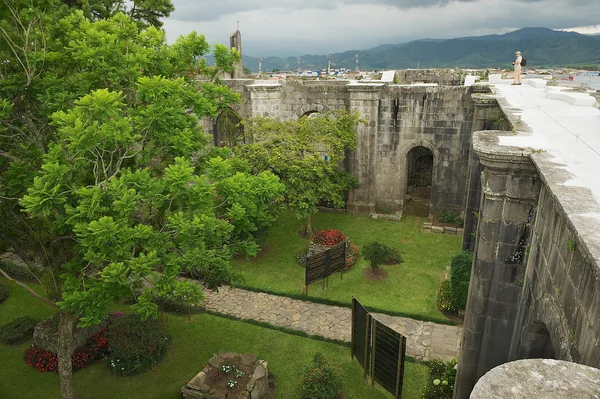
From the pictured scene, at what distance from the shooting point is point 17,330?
13609 mm

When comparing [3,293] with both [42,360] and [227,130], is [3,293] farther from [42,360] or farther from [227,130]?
[227,130]

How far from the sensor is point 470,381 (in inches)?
339

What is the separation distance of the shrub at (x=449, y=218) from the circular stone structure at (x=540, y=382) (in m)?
17.7

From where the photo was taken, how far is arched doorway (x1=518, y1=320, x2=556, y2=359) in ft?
22.6

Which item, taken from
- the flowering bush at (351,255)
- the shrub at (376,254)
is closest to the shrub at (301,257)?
the flowering bush at (351,255)

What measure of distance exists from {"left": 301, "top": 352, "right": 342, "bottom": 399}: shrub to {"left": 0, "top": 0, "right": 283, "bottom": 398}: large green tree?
3393mm

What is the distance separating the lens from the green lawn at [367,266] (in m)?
15.1

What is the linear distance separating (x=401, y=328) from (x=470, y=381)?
5.02 m

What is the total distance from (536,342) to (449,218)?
46.5 feet

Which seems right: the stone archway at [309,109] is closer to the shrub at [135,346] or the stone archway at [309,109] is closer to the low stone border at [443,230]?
the low stone border at [443,230]

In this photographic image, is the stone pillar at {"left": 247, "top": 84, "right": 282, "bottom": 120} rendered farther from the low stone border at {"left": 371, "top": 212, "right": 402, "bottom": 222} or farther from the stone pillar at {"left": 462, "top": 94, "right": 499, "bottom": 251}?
the stone pillar at {"left": 462, "top": 94, "right": 499, "bottom": 251}

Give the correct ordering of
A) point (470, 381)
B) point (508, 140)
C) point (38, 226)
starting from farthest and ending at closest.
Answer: point (38, 226), point (470, 381), point (508, 140)

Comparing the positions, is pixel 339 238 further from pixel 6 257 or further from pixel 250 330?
pixel 6 257


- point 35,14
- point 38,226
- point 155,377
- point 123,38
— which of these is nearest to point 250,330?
point 155,377
